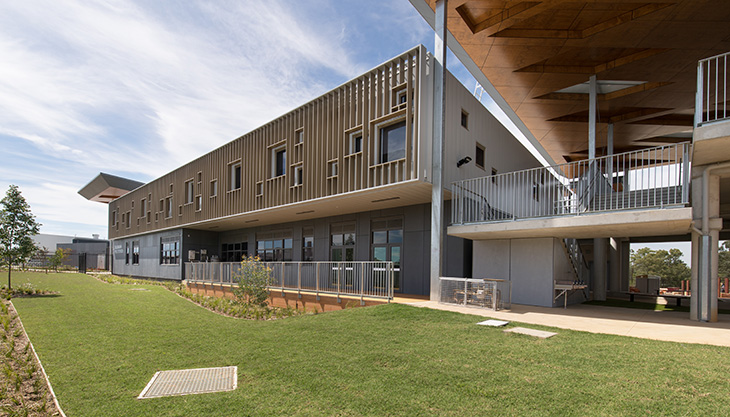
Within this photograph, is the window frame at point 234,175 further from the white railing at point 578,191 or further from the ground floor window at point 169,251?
the white railing at point 578,191

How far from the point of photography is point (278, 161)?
18.2 m

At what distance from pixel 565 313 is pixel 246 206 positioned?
588 inches

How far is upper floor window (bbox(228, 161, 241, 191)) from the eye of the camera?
21.0 m

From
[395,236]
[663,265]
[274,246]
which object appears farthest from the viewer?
[663,265]

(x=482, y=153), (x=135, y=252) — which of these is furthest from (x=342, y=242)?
(x=135, y=252)

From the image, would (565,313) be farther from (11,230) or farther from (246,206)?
(11,230)

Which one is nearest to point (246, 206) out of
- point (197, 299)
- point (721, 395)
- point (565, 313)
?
point (197, 299)

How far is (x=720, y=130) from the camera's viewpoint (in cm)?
731

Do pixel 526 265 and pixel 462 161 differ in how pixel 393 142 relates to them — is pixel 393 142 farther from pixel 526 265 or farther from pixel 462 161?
pixel 526 265

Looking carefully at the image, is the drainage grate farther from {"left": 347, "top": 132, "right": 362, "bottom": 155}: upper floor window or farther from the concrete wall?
{"left": 347, "top": 132, "right": 362, "bottom": 155}: upper floor window

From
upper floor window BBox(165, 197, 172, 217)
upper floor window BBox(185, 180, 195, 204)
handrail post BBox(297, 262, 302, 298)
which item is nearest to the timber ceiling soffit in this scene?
handrail post BBox(297, 262, 302, 298)

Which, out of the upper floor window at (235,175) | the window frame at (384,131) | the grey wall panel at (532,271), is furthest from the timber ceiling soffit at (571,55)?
the upper floor window at (235,175)

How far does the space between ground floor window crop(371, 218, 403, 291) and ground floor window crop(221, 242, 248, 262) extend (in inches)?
459

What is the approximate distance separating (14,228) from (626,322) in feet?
71.1
